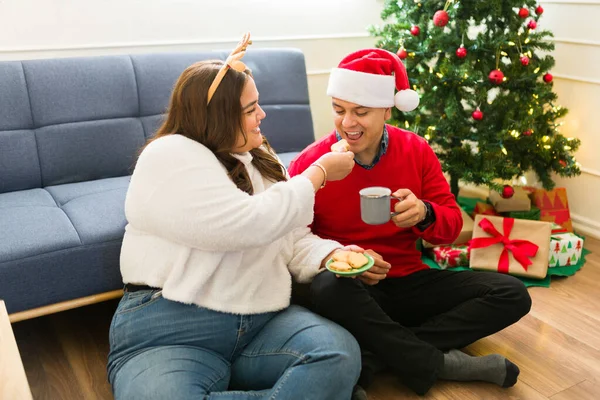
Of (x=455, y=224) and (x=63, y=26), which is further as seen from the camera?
(x=63, y=26)

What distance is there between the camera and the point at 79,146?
2.57 meters

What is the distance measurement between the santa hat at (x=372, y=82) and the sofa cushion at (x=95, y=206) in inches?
33.3

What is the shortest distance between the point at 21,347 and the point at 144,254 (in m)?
0.90

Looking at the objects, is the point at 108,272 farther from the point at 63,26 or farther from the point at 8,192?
the point at 63,26

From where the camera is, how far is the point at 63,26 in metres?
2.84

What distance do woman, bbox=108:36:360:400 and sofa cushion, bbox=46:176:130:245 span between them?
0.38 m

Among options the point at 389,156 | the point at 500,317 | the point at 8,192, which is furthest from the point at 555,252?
the point at 8,192

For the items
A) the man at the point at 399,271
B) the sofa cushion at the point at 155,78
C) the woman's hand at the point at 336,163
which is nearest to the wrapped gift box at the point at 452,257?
the man at the point at 399,271

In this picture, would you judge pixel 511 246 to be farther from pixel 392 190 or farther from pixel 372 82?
pixel 372 82

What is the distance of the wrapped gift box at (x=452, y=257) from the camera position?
2762 mm

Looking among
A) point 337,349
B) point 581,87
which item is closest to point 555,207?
point 581,87

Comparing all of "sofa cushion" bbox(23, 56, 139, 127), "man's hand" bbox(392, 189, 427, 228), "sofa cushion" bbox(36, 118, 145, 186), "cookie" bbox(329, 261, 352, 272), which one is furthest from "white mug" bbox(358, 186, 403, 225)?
"sofa cushion" bbox(23, 56, 139, 127)

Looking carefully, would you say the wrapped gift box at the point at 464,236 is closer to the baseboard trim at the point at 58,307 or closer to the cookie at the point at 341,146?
the cookie at the point at 341,146

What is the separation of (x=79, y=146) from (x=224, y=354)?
4.27ft
